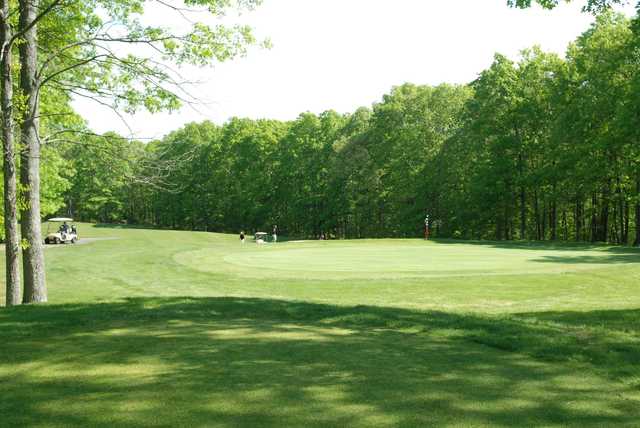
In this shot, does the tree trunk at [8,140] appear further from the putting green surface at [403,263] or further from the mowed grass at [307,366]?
the putting green surface at [403,263]

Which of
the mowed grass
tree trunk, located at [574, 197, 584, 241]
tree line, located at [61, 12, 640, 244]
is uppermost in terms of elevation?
tree line, located at [61, 12, 640, 244]

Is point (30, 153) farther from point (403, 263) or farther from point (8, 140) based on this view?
point (403, 263)

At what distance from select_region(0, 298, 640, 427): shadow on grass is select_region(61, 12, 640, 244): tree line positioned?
20252 mm

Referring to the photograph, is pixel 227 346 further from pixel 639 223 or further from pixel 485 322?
pixel 639 223

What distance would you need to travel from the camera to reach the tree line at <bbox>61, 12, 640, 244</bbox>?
4734cm

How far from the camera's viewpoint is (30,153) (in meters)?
12.9

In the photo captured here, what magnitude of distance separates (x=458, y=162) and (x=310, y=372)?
6038 cm

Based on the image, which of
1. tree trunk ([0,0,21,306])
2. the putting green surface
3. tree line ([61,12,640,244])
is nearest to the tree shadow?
the putting green surface

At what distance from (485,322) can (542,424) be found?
202 inches

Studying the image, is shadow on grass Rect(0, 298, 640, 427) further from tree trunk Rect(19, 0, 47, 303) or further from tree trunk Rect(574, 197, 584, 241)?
tree trunk Rect(574, 197, 584, 241)

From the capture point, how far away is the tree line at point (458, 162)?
47.3m

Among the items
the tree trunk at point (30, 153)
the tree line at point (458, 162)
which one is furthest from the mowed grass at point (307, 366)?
the tree line at point (458, 162)

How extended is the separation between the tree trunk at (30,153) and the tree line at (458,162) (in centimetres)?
1351

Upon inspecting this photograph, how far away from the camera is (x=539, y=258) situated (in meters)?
27.1
